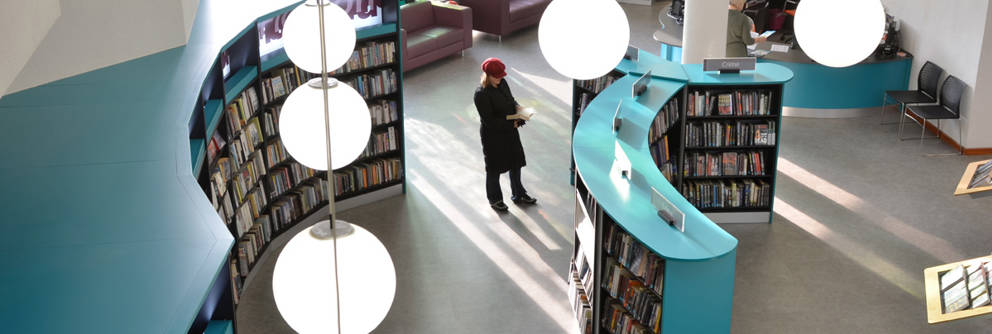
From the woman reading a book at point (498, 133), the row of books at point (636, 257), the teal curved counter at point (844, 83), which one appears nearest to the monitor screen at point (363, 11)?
the woman reading a book at point (498, 133)

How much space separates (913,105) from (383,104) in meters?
6.20

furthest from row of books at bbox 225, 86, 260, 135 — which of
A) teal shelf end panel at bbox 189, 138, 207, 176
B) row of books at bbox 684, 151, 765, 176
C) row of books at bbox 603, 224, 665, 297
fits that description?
row of books at bbox 684, 151, 765, 176

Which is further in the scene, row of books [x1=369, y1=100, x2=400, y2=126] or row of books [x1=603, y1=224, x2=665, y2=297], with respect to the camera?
→ row of books [x1=369, y1=100, x2=400, y2=126]

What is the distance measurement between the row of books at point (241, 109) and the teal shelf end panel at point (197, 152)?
0.77 meters

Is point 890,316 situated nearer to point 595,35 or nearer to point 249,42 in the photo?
point 595,35

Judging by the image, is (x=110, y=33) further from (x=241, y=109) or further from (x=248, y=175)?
(x=248, y=175)

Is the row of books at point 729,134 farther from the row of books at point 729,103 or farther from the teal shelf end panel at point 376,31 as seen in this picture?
the teal shelf end panel at point 376,31

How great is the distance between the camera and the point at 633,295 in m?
6.58

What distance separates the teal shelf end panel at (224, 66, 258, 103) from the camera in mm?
7461

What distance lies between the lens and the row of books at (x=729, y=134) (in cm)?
921

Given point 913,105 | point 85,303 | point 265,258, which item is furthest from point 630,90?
point 85,303

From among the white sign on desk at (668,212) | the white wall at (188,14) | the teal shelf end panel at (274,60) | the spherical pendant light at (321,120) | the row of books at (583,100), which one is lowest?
the row of books at (583,100)

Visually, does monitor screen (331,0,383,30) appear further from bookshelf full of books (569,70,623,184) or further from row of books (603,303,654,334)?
row of books (603,303,654,334)

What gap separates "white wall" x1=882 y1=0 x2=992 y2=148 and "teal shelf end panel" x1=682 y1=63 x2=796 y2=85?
298 centimetres
